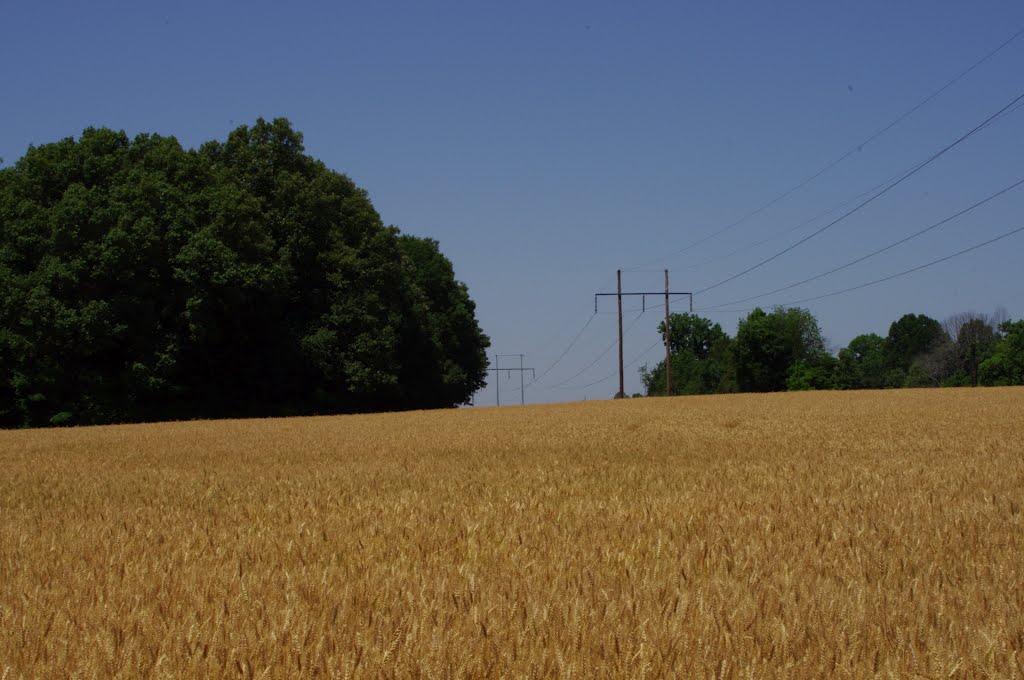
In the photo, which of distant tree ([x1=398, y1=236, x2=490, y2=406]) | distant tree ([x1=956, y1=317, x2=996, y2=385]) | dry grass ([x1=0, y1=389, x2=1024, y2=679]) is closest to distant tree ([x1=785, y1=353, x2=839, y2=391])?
distant tree ([x1=956, y1=317, x2=996, y2=385])

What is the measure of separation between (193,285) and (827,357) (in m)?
115

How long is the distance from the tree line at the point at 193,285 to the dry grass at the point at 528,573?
1333 inches

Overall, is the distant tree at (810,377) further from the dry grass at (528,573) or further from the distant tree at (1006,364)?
the dry grass at (528,573)

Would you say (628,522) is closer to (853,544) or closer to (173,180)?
(853,544)

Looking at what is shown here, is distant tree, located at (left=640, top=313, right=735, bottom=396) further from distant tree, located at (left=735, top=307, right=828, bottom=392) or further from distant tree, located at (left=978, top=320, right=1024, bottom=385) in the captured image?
distant tree, located at (left=978, top=320, right=1024, bottom=385)

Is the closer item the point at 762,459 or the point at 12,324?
the point at 762,459

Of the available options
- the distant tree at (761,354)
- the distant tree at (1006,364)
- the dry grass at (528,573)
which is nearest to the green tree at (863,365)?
the distant tree at (761,354)

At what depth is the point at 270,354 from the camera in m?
51.3

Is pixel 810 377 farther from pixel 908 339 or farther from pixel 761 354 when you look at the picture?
pixel 908 339

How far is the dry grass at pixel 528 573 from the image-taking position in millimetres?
3203

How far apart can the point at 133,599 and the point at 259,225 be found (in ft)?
152

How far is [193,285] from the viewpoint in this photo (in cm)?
A: 4397

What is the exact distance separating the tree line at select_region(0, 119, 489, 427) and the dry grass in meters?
33.9

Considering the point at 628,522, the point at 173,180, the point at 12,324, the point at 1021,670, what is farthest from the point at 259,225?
the point at 1021,670
